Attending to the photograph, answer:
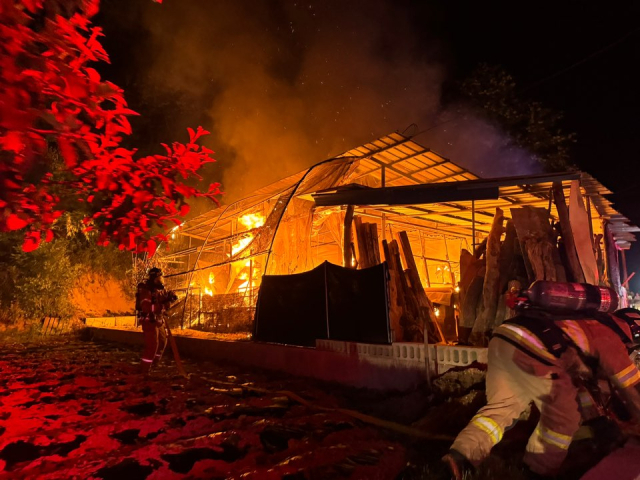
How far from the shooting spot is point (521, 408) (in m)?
3.18

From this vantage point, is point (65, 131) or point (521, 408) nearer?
point (65, 131)

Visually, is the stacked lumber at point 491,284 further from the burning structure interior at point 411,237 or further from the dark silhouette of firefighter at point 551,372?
the dark silhouette of firefighter at point 551,372

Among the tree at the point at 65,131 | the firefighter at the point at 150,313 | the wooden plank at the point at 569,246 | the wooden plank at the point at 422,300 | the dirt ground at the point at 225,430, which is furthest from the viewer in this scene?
the wooden plank at the point at 422,300

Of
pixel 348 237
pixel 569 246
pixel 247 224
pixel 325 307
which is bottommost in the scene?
pixel 325 307

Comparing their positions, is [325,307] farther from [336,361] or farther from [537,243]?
[537,243]

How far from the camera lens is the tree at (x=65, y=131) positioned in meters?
2.28

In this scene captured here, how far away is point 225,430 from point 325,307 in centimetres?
360

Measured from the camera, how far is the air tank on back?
320cm

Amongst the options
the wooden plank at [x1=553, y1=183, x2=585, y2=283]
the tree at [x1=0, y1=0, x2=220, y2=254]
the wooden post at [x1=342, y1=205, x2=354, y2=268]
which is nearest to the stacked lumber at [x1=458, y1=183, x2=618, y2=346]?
the wooden plank at [x1=553, y1=183, x2=585, y2=283]

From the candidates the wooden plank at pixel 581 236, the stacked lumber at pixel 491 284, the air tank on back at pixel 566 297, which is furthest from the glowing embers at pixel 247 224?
the air tank on back at pixel 566 297

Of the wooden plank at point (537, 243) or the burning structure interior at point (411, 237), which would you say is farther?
the burning structure interior at point (411, 237)

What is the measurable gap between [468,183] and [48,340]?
17.0m

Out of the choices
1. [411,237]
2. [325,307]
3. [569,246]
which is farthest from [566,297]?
[411,237]

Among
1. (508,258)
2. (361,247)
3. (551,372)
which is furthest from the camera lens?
(361,247)
